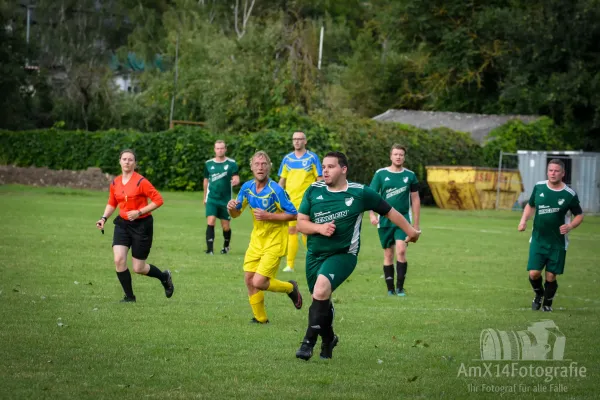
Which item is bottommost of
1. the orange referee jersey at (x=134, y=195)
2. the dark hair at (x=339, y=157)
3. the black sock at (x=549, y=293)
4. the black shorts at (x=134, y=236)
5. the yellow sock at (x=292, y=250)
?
the yellow sock at (x=292, y=250)

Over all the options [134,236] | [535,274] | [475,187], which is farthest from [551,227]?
[475,187]

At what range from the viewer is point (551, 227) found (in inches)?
533

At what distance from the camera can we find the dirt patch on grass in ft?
152

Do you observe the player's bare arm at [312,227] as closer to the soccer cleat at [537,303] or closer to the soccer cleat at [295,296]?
the soccer cleat at [295,296]

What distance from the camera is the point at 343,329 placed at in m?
10.9

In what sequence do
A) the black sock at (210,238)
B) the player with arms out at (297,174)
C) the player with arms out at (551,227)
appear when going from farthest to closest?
1. the black sock at (210,238)
2. the player with arms out at (297,174)
3. the player with arms out at (551,227)

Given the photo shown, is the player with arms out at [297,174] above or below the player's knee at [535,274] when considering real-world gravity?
above

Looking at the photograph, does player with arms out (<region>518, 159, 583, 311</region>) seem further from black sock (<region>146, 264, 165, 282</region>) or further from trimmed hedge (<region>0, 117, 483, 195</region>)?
trimmed hedge (<region>0, 117, 483, 195</region>)

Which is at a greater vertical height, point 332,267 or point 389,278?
point 332,267

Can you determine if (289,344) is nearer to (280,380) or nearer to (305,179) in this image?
(280,380)

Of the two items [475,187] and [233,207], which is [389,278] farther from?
[475,187]

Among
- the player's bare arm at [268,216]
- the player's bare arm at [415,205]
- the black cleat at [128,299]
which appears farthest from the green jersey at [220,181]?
the player's bare arm at [268,216]

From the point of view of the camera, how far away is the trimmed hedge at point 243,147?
41750 millimetres

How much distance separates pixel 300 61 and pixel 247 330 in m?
37.2
